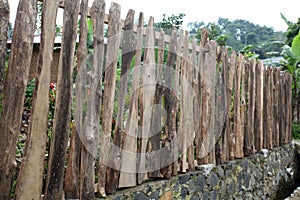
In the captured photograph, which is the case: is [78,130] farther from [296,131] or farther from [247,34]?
[247,34]

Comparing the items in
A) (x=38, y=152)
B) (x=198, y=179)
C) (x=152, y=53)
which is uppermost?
(x=152, y=53)

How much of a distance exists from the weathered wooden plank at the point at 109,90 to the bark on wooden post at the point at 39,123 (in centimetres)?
45

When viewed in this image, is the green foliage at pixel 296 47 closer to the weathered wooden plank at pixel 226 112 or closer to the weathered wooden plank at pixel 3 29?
the weathered wooden plank at pixel 226 112

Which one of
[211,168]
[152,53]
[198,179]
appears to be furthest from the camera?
[211,168]

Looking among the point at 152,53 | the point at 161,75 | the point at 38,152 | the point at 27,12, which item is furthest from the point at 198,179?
the point at 27,12

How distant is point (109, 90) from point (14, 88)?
66cm

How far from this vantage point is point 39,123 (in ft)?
5.28

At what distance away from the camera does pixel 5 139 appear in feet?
4.81

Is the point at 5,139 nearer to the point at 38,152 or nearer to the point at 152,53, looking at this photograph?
the point at 38,152

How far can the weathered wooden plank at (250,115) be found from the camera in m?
3.85

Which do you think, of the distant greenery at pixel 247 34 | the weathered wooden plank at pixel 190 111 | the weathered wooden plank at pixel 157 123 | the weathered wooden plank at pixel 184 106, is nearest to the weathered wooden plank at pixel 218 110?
the weathered wooden plank at pixel 190 111

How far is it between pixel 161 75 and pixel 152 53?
0.21 m

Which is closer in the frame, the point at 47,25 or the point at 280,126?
the point at 47,25

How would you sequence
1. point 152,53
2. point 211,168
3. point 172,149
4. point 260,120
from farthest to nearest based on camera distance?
1. point 260,120
2. point 211,168
3. point 172,149
4. point 152,53
